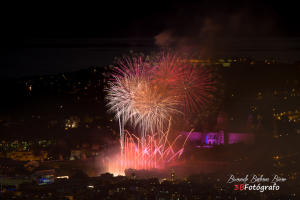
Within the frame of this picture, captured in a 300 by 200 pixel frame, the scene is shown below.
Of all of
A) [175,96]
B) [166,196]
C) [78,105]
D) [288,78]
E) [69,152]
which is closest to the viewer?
[166,196]

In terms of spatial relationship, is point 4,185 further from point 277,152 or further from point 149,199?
point 277,152

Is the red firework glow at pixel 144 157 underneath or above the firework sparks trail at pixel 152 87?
underneath

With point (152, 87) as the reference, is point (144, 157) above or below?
below

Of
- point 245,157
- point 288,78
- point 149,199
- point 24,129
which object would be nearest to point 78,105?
point 24,129

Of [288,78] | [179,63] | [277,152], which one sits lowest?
[277,152]

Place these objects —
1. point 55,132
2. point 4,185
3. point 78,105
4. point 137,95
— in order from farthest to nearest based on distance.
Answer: point 78,105, point 55,132, point 137,95, point 4,185

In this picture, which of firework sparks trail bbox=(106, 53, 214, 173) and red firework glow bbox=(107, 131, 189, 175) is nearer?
firework sparks trail bbox=(106, 53, 214, 173)

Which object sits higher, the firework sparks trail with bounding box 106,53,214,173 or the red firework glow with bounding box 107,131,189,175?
the firework sparks trail with bounding box 106,53,214,173

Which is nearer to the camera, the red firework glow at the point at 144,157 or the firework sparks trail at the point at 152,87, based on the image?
the firework sparks trail at the point at 152,87

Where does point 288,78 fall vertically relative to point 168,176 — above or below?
above

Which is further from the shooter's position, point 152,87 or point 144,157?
point 144,157

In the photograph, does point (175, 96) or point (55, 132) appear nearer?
point (175, 96)
